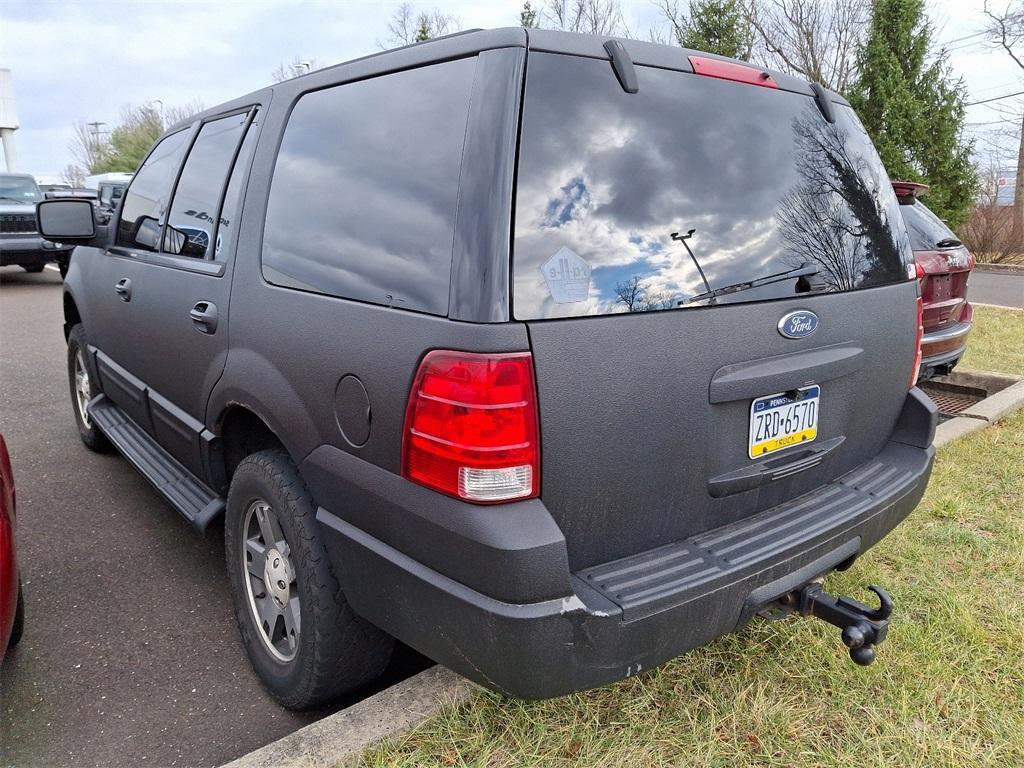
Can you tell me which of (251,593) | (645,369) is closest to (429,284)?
(645,369)

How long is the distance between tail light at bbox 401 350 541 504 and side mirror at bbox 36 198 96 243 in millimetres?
2971

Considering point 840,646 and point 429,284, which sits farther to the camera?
point 840,646

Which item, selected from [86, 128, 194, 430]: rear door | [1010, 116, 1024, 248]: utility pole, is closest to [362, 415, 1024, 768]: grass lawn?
[86, 128, 194, 430]: rear door

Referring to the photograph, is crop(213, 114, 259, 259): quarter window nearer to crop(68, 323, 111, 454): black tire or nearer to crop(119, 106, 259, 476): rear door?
crop(119, 106, 259, 476): rear door

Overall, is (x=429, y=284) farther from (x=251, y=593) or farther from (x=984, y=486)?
(x=984, y=486)

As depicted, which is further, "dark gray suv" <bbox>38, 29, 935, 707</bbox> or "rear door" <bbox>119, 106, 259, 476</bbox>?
"rear door" <bbox>119, 106, 259, 476</bbox>

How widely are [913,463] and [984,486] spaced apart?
1.69 metres

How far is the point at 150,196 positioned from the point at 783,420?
125 inches

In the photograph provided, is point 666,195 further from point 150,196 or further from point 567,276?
point 150,196

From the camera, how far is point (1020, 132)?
23.5m

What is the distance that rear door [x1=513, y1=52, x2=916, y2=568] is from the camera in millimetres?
1748

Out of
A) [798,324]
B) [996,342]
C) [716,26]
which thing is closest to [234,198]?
[798,324]

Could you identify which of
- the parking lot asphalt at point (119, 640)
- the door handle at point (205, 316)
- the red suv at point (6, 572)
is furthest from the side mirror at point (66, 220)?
the red suv at point (6, 572)

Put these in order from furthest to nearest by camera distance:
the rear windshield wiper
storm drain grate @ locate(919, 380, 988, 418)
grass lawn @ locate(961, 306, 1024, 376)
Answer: grass lawn @ locate(961, 306, 1024, 376) → storm drain grate @ locate(919, 380, 988, 418) → the rear windshield wiper
